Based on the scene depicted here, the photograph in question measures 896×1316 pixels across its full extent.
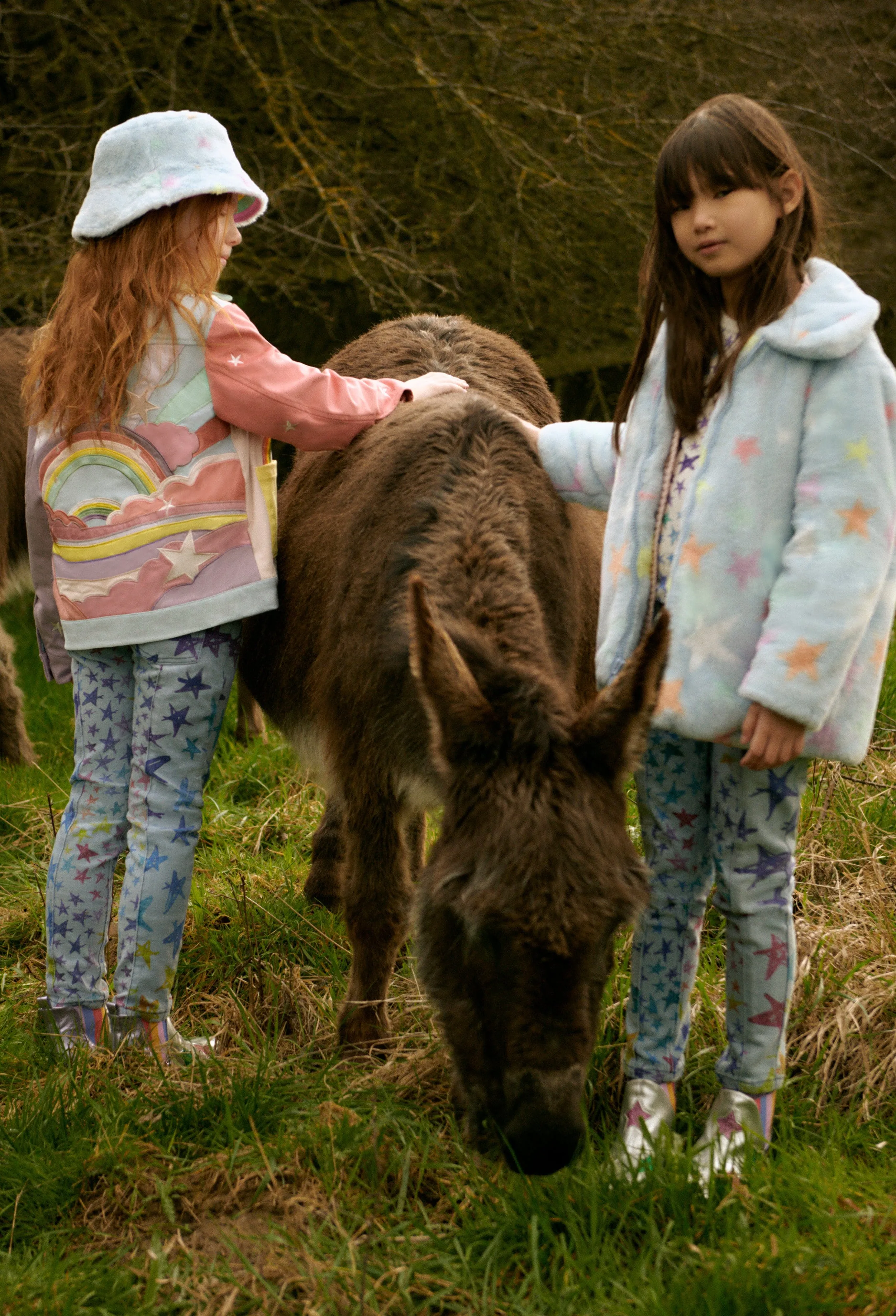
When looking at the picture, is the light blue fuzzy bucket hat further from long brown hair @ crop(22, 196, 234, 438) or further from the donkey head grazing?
the donkey head grazing

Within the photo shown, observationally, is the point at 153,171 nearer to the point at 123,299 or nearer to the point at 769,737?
the point at 123,299

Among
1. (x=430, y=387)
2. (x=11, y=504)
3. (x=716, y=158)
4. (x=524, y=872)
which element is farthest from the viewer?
(x=11, y=504)

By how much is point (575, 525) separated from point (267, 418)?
2.92 ft

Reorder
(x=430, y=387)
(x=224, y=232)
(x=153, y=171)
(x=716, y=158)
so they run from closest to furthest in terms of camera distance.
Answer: (x=716, y=158), (x=153, y=171), (x=224, y=232), (x=430, y=387)

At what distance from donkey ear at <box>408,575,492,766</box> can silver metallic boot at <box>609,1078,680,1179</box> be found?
93cm

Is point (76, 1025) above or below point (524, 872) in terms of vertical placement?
below

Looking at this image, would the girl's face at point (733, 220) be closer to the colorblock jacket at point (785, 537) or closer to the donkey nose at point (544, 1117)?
the colorblock jacket at point (785, 537)

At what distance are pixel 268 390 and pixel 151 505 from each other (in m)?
0.40

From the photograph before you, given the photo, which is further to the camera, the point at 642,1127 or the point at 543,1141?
the point at 642,1127

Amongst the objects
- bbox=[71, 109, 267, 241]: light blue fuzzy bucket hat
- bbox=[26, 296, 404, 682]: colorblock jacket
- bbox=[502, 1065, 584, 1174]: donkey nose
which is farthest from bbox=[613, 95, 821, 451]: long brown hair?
bbox=[502, 1065, 584, 1174]: donkey nose

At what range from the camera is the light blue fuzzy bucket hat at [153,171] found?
2955 millimetres

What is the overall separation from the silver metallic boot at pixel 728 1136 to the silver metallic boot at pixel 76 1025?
1528 mm

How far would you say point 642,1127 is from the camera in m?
2.66

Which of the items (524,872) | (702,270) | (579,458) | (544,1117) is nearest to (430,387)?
(579,458)
